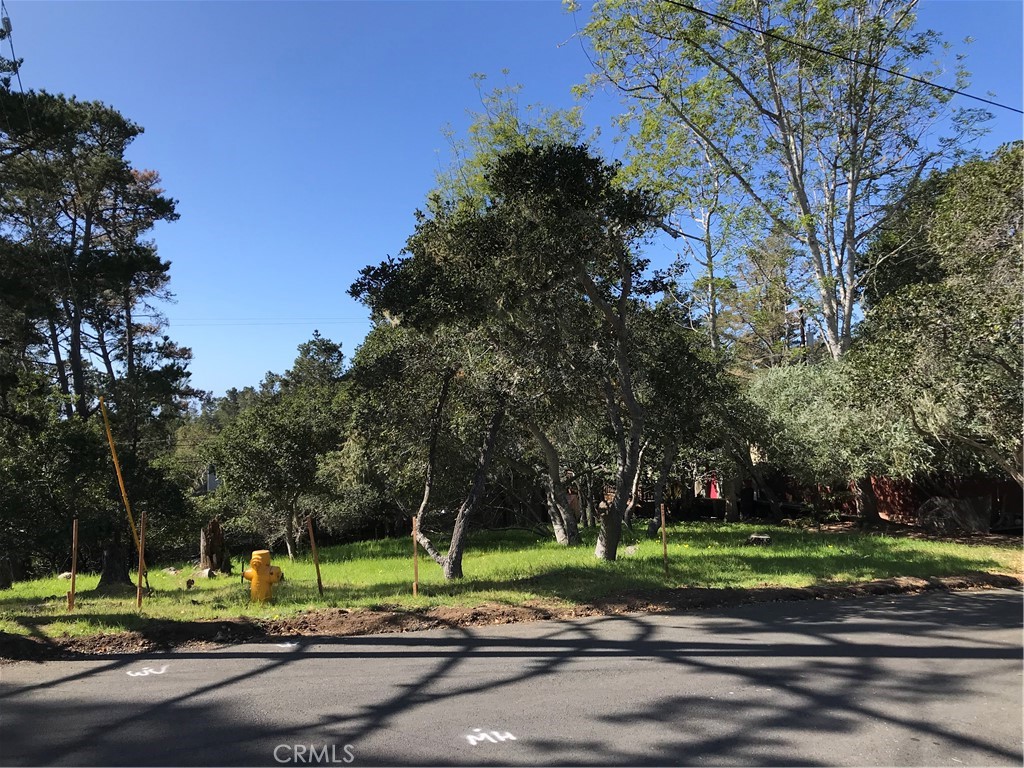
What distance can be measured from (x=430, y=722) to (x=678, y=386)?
408 inches

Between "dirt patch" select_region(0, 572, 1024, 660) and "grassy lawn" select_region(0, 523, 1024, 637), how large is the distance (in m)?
0.43

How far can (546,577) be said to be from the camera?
11172mm

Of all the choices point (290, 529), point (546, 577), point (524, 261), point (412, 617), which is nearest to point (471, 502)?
point (546, 577)

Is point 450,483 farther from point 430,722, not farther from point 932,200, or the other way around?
point 932,200

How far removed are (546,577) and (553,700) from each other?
628cm

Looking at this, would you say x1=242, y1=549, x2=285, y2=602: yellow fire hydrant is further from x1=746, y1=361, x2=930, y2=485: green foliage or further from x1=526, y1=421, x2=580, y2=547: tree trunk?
x1=746, y1=361, x2=930, y2=485: green foliage

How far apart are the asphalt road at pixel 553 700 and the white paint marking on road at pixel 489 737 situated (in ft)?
0.05

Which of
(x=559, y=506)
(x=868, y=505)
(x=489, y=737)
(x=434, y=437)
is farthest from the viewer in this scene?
(x=868, y=505)

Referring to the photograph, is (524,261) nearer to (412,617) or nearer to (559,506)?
(412,617)

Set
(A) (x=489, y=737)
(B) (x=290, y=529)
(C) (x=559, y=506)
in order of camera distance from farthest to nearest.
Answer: (B) (x=290, y=529), (C) (x=559, y=506), (A) (x=489, y=737)

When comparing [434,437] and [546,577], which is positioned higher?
[434,437]

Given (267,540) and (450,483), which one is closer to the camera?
(450,483)

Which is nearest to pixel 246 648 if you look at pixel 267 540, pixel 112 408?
pixel 112 408

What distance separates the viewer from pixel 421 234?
11102 millimetres
